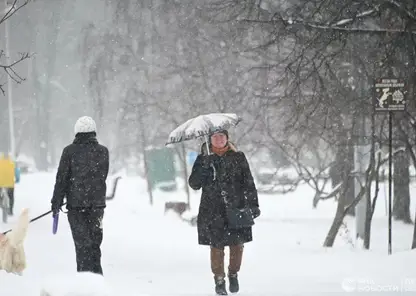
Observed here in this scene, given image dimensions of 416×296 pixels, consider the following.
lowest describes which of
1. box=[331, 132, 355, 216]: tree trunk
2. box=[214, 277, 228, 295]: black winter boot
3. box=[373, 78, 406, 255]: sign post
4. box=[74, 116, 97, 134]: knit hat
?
box=[214, 277, 228, 295]: black winter boot

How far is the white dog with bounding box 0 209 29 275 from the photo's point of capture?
31.1 feet

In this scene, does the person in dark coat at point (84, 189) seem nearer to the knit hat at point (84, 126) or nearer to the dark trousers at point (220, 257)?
the knit hat at point (84, 126)

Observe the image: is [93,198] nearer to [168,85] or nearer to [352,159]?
[352,159]

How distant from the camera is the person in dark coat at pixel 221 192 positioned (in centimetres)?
780

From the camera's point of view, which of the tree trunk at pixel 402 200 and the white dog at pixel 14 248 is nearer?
the white dog at pixel 14 248

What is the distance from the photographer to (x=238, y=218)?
7.72 meters

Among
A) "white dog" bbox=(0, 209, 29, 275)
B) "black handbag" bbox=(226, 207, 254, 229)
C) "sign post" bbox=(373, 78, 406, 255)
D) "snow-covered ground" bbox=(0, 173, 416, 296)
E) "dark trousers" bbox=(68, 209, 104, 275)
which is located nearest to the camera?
"black handbag" bbox=(226, 207, 254, 229)

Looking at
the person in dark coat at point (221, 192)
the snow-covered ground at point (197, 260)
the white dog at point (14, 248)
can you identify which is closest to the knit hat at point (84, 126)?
the person in dark coat at point (221, 192)

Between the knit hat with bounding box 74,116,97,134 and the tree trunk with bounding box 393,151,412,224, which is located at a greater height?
the knit hat with bounding box 74,116,97,134

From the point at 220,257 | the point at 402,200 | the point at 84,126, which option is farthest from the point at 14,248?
the point at 402,200

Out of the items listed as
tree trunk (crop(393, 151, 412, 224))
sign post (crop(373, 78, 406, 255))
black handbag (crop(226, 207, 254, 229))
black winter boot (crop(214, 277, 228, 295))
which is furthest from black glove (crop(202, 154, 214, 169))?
tree trunk (crop(393, 151, 412, 224))

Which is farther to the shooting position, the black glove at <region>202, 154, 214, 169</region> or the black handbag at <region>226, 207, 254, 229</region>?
the black glove at <region>202, 154, 214, 169</region>

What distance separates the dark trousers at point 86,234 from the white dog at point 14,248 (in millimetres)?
1442

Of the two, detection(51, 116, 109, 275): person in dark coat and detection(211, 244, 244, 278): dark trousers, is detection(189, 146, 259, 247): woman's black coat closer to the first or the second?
detection(211, 244, 244, 278): dark trousers
